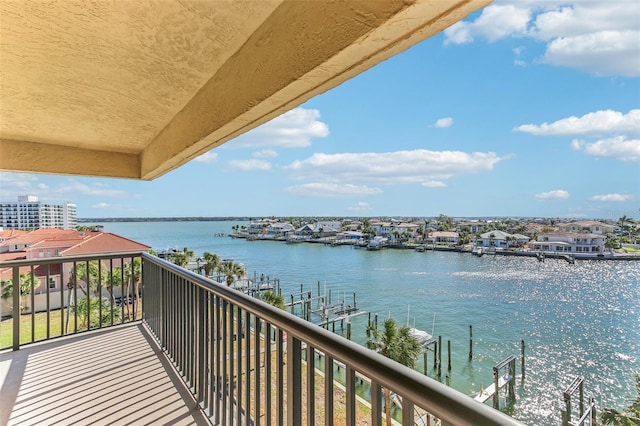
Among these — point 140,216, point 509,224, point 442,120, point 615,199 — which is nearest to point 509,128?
point 442,120

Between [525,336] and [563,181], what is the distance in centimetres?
2970

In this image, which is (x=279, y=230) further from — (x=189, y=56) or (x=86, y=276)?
(x=189, y=56)

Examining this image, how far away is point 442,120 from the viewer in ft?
119

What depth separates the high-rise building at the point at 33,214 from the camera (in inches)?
205

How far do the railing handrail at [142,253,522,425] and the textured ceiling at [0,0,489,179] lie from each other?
2.73ft

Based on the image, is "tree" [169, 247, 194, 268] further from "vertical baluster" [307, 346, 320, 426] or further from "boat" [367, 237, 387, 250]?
"vertical baluster" [307, 346, 320, 426]

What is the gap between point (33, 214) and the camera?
6.12m

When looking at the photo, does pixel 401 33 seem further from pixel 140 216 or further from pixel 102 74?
pixel 140 216

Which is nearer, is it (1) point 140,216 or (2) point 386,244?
(1) point 140,216

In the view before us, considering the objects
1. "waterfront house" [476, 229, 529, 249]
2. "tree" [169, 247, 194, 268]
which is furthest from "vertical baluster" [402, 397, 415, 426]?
"waterfront house" [476, 229, 529, 249]

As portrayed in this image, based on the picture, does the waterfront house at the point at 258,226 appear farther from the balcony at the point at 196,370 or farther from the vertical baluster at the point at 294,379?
the vertical baluster at the point at 294,379

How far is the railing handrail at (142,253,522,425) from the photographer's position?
0.51 metres

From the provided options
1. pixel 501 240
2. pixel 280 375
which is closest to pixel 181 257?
pixel 280 375

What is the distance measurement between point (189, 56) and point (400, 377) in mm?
1707
